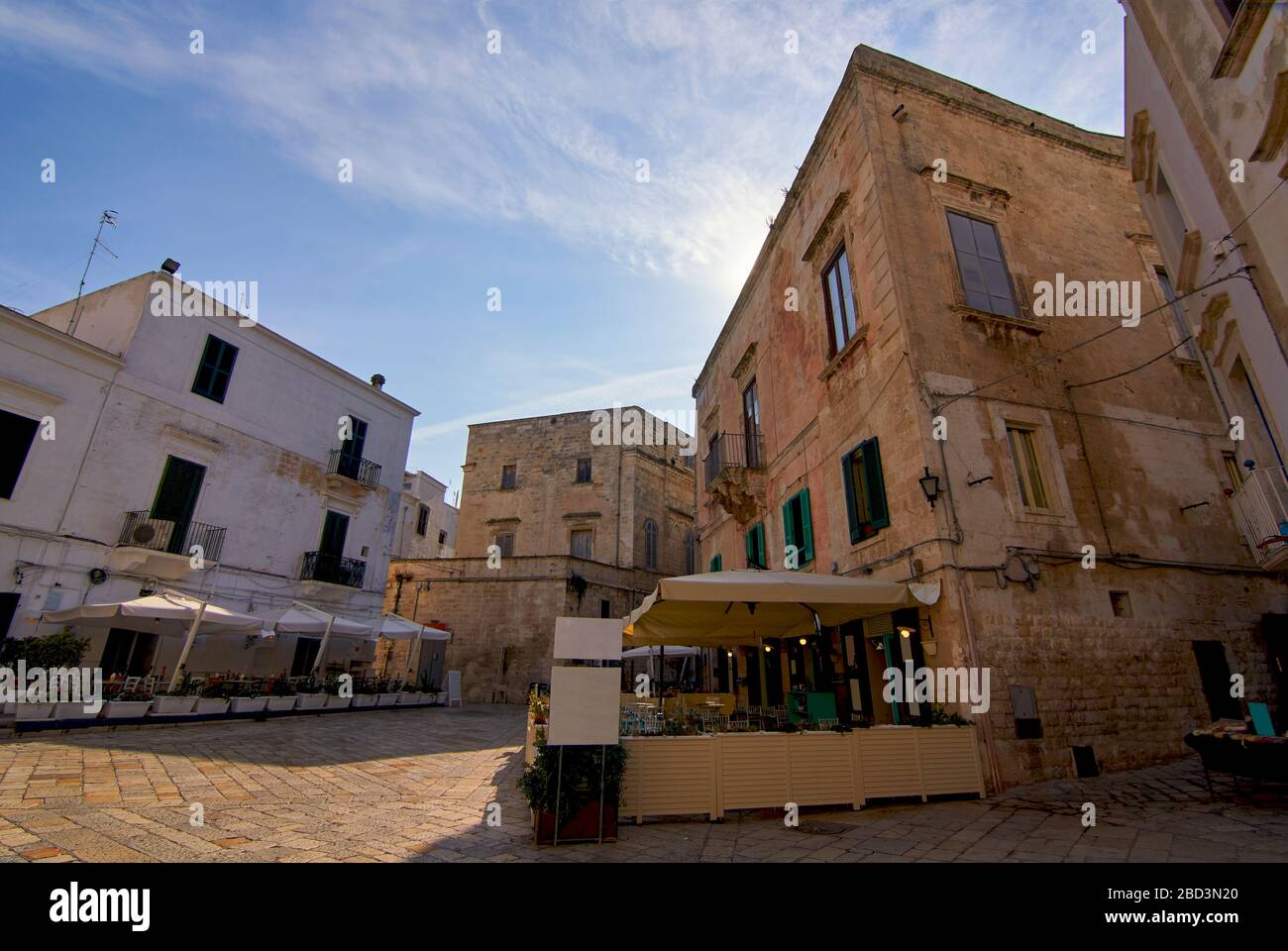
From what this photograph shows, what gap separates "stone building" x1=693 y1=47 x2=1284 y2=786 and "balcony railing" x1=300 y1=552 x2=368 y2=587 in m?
13.6

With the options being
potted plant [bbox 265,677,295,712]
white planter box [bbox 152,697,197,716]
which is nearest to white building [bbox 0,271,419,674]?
potted plant [bbox 265,677,295,712]

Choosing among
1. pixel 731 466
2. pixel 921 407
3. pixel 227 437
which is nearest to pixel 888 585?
pixel 921 407

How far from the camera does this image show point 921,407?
27.0ft

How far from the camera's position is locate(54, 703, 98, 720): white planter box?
32.9 ft

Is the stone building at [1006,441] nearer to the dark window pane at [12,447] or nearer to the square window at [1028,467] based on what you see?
the square window at [1028,467]

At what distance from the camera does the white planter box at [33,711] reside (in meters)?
9.56

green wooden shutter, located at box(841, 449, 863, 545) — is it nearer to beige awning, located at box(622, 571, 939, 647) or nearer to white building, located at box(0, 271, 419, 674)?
beige awning, located at box(622, 571, 939, 647)

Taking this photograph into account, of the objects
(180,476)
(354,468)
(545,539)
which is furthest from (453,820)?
(545,539)

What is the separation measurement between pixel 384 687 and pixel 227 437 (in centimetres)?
862

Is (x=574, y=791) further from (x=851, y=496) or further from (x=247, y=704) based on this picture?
(x=247, y=704)

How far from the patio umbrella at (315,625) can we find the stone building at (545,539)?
7001 millimetres

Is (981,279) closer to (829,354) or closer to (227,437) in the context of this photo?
(829,354)

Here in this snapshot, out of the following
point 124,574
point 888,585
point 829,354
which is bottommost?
point 888,585
